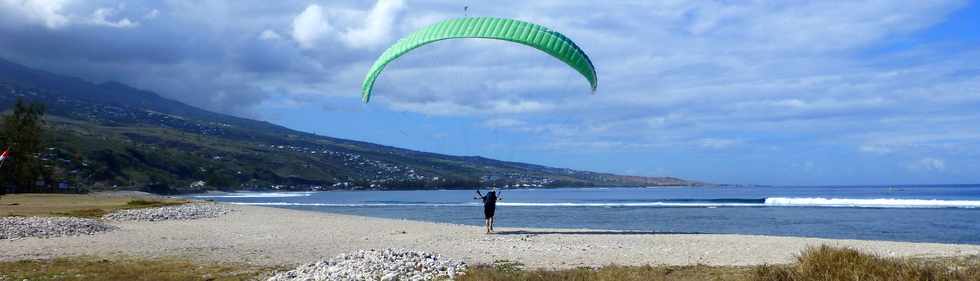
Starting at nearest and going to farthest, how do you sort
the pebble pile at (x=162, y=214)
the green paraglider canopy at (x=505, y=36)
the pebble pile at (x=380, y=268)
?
the pebble pile at (x=380, y=268)
the green paraglider canopy at (x=505, y=36)
the pebble pile at (x=162, y=214)

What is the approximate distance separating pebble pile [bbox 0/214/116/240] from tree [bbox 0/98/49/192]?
4814cm

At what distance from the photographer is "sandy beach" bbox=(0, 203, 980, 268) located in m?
16.4

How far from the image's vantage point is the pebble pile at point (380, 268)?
38.9 ft

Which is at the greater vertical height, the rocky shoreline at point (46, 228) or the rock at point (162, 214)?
the rock at point (162, 214)

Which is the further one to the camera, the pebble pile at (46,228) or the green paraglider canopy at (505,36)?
the pebble pile at (46,228)

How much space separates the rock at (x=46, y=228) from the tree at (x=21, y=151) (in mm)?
48140

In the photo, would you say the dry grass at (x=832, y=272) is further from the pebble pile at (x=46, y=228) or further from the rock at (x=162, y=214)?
the rock at (x=162, y=214)

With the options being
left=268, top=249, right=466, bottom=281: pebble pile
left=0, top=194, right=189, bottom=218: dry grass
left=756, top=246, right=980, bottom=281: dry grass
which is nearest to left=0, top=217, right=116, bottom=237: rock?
left=0, top=194, right=189, bottom=218: dry grass

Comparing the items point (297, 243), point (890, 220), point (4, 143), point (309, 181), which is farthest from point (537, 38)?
point (309, 181)

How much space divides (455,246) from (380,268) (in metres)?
7.51

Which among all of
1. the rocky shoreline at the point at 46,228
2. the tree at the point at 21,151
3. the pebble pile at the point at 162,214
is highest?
the tree at the point at 21,151

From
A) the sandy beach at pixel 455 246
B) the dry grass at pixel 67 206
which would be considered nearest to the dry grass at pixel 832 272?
the sandy beach at pixel 455 246

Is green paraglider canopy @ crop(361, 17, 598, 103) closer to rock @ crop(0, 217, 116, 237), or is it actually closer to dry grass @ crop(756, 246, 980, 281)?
dry grass @ crop(756, 246, 980, 281)

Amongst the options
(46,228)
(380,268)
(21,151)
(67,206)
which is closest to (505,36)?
(380,268)
